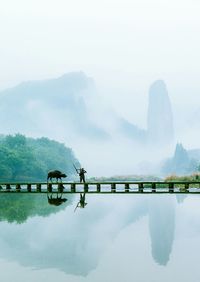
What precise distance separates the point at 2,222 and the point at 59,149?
11658 cm

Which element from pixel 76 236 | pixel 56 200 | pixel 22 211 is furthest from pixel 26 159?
pixel 76 236

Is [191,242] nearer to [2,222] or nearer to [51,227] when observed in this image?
[51,227]

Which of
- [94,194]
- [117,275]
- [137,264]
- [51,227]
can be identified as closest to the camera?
[117,275]

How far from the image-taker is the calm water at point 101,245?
15.0 m

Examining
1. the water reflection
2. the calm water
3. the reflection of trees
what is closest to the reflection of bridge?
the water reflection

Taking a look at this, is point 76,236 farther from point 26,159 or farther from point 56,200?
point 26,159

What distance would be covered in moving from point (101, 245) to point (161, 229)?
177 inches

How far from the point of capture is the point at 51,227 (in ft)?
79.7

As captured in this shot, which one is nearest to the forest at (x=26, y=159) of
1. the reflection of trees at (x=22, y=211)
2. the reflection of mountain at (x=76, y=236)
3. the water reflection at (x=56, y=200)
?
the water reflection at (x=56, y=200)

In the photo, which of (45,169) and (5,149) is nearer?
(5,149)

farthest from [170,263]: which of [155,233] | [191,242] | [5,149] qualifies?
[5,149]

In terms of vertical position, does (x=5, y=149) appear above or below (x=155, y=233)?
above

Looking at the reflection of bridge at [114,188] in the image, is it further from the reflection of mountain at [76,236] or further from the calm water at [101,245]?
the calm water at [101,245]

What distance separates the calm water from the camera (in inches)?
592
